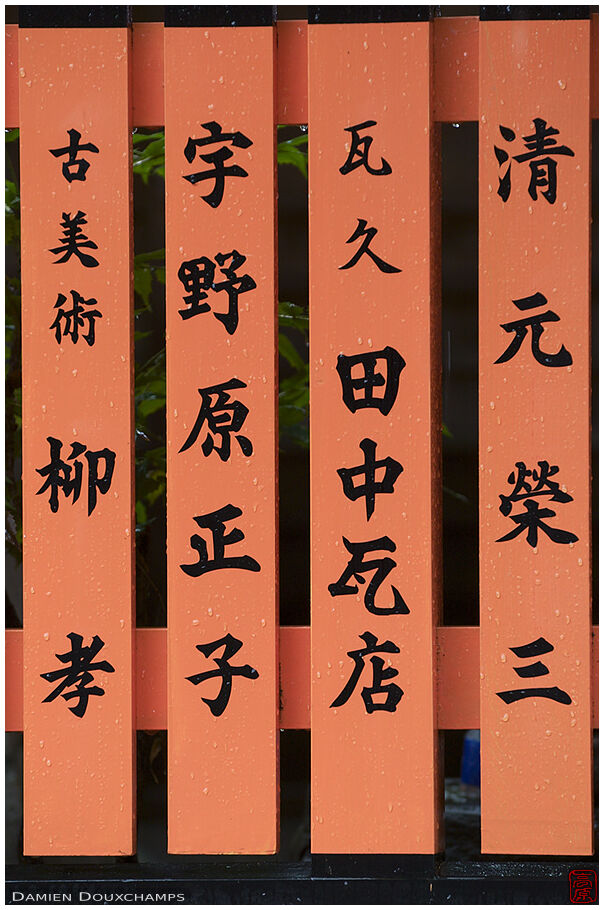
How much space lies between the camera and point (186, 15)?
8.43ft

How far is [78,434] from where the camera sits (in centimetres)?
260

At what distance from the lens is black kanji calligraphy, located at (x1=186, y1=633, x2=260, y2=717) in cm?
256

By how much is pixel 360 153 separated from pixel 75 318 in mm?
991

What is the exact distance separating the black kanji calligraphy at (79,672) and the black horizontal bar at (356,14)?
6.47 feet

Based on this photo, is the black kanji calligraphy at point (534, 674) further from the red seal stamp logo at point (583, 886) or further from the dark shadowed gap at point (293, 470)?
the dark shadowed gap at point (293, 470)

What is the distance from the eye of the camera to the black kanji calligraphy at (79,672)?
2596 mm

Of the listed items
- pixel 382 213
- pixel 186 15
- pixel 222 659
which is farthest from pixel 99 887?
pixel 186 15

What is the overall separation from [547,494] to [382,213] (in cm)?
97

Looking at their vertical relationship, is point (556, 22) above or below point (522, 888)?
above

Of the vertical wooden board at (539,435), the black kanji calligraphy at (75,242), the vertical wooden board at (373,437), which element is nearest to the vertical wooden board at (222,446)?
the vertical wooden board at (373,437)

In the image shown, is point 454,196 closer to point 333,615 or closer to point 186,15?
point 186,15

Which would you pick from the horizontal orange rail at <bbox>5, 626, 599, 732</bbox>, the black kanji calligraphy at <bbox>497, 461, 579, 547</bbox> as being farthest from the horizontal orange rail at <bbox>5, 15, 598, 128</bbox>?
the horizontal orange rail at <bbox>5, 626, 599, 732</bbox>

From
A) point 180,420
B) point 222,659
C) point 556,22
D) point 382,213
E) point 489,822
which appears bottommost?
point 489,822

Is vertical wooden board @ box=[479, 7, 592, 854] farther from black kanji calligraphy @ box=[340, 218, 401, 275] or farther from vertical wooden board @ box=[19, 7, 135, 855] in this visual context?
vertical wooden board @ box=[19, 7, 135, 855]
